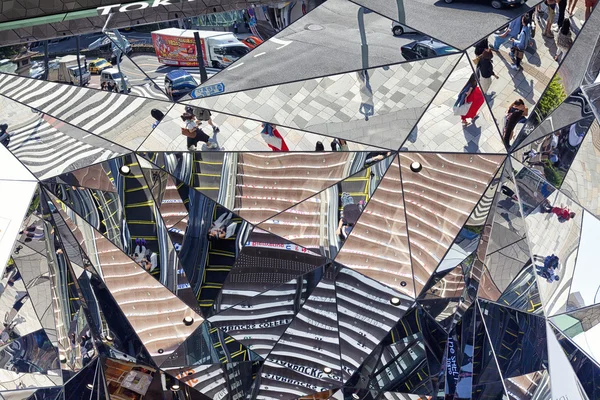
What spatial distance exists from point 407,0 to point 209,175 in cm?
392

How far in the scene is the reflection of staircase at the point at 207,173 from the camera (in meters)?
15.3

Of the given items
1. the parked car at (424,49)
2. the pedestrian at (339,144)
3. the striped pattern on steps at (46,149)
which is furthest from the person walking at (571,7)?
the striped pattern on steps at (46,149)

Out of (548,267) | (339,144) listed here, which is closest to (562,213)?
(548,267)

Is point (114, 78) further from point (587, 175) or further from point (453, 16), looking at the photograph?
point (587, 175)

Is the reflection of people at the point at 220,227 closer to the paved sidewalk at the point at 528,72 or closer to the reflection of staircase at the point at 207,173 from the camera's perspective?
the reflection of staircase at the point at 207,173

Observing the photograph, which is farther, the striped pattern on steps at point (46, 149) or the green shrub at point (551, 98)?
the striped pattern on steps at point (46, 149)

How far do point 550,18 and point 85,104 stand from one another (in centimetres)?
694

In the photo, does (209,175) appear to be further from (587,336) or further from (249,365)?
(587,336)

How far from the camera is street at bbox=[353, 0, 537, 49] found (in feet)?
47.9

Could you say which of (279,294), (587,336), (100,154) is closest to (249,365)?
(279,294)

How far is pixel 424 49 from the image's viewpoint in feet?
48.2

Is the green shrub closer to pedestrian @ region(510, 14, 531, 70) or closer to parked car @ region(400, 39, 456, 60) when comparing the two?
pedestrian @ region(510, 14, 531, 70)

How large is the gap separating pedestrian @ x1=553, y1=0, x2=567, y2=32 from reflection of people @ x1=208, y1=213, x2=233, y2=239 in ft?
18.1

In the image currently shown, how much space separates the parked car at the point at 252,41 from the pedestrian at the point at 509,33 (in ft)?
11.1
